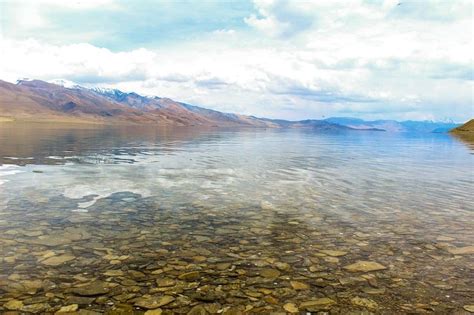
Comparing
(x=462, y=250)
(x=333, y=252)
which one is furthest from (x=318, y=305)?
(x=462, y=250)

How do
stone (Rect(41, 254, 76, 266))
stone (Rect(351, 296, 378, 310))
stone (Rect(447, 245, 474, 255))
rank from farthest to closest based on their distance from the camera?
1. stone (Rect(447, 245, 474, 255))
2. stone (Rect(41, 254, 76, 266))
3. stone (Rect(351, 296, 378, 310))

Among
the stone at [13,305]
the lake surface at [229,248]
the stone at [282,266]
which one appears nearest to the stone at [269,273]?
the lake surface at [229,248]

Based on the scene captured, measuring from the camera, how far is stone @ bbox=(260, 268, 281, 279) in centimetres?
1049

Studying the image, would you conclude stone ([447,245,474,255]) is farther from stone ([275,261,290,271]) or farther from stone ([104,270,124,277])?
stone ([104,270,124,277])

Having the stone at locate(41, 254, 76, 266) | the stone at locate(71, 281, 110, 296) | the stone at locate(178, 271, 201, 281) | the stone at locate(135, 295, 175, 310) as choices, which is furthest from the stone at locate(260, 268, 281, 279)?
the stone at locate(41, 254, 76, 266)

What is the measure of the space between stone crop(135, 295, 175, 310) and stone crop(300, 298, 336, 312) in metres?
3.17

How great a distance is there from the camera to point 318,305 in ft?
29.2

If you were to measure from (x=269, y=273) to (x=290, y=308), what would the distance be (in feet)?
6.58

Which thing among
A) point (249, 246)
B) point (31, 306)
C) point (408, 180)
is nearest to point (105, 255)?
point (31, 306)

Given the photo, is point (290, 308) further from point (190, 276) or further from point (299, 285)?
point (190, 276)

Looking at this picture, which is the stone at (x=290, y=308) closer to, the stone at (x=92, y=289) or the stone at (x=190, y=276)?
the stone at (x=190, y=276)

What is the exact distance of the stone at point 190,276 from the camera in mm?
10197

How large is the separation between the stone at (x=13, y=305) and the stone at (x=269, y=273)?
599cm

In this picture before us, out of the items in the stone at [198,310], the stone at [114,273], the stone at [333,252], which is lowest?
the stone at [198,310]
